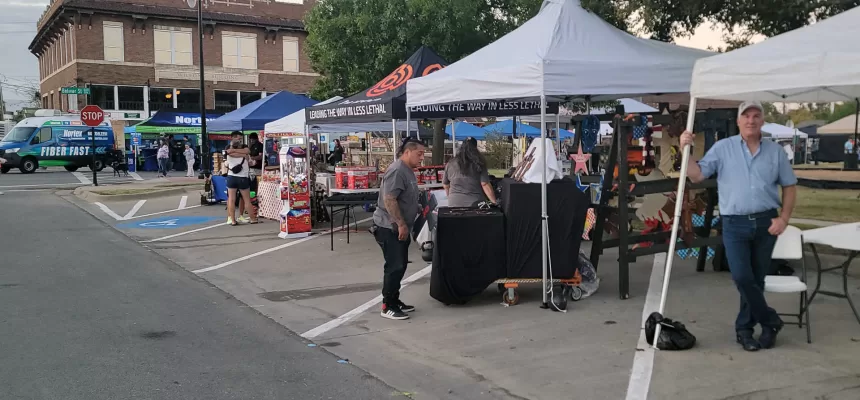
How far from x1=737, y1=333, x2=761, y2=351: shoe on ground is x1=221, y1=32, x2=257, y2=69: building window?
1891 inches

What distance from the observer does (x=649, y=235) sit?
25.2 feet

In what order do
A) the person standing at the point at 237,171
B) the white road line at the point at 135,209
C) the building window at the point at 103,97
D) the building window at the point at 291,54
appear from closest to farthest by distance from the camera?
1. the person standing at the point at 237,171
2. the white road line at the point at 135,209
3. the building window at the point at 103,97
4. the building window at the point at 291,54

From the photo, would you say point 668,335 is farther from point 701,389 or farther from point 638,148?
point 638,148

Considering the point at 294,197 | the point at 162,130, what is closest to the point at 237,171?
the point at 294,197

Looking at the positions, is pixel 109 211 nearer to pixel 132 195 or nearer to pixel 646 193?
pixel 132 195

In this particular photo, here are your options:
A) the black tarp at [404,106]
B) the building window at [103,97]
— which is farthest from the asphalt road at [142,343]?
the building window at [103,97]

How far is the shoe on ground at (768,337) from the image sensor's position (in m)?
5.46

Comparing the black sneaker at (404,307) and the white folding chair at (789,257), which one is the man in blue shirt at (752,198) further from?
the black sneaker at (404,307)

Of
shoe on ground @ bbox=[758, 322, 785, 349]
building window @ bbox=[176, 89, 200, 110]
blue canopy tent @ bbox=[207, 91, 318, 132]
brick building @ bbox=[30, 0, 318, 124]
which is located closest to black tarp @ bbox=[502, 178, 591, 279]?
shoe on ground @ bbox=[758, 322, 785, 349]

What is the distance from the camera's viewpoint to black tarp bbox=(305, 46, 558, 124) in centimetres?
1046

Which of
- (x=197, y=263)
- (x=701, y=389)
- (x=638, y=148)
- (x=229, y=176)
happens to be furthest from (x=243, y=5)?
(x=701, y=389)

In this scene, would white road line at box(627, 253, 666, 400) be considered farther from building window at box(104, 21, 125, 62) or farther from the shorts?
building window at box(104, 21, 125, 62)

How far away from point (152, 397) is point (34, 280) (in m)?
5.11

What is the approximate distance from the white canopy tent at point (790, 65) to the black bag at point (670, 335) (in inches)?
1.8
